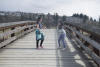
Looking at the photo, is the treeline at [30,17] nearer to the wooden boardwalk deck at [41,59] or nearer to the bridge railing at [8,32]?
the bridge railing at [8,32]

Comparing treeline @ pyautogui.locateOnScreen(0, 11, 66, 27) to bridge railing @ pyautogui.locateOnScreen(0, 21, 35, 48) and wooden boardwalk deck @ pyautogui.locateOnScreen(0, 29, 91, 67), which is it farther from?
wooden boardwalk deck @ pyautogui.locateOnScreen(0, 29, 91, 67)

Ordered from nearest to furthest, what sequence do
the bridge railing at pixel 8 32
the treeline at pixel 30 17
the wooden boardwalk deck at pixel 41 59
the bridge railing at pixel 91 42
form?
the bridge railing at pixel 91 42
the wooden boardwalk deck at pixel 41 59
the bridge railing at pixel 8 32
the treeline at pixel 30 17

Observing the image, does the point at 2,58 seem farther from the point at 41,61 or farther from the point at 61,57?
the point at 61,57

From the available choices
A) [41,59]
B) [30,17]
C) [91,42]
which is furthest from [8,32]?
[30,17]

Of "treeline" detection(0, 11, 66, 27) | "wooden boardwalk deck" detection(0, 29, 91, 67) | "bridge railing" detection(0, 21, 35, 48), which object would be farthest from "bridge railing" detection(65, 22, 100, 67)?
"treeline" detection(0, 11, 66, 27)

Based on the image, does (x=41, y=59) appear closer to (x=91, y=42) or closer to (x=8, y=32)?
(x=91, y=42)

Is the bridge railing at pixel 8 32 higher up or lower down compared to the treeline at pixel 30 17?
higher up

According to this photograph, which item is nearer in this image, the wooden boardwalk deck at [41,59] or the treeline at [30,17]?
the wooden boardwalk deck at [41,59]

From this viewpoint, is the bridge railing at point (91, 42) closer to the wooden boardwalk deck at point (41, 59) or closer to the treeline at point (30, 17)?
the wooden boardwalk deck at point (41, 59)

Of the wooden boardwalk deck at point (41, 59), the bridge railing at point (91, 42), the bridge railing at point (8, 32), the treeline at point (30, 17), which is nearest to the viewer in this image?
the bridge railing at point (91, 42)

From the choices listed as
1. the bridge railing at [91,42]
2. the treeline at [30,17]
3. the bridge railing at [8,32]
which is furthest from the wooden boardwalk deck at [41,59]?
the treeline at [30,17]

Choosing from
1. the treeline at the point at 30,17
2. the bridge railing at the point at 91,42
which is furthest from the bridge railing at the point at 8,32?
the treeline at the point at 30,17

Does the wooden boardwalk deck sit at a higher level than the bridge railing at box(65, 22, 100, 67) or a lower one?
lower

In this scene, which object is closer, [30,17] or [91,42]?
[91,42]
